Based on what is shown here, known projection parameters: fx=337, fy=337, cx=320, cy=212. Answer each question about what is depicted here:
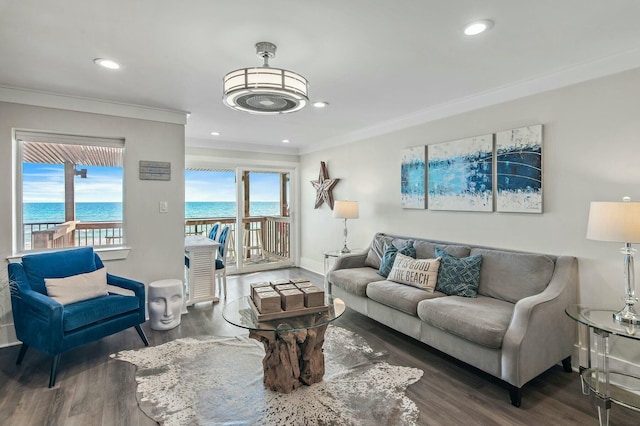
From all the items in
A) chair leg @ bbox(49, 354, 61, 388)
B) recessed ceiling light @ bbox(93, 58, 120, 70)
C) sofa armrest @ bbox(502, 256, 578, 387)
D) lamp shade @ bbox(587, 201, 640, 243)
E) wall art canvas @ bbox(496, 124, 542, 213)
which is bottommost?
chair leg @ bbox(49, 354, 61, 388)

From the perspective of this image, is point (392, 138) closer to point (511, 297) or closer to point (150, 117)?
point (511, 297)

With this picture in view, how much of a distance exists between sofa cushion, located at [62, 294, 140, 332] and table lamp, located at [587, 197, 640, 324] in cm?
361

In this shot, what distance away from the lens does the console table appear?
6.45ft

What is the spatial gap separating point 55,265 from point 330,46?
117 inches

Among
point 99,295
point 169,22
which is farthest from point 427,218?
point 99,295

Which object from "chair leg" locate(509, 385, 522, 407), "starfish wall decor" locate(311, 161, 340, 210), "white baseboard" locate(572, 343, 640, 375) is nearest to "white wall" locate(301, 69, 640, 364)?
"white baseboard" locate(572, 343, 640, 375)

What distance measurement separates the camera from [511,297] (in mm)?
2842

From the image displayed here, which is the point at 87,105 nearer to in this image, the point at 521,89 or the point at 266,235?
the point at 266,235

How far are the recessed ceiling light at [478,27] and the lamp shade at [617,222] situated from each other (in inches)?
52.8

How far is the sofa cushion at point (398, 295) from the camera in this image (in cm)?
298

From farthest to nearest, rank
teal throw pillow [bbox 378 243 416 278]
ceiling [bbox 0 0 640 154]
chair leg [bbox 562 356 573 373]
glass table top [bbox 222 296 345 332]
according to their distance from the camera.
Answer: teal throw pillow [bbox 378 243 416 278] → chair leg [bbox 562 356 573 373] → glass table top [bbox 222 296 345 332] → ceiling [bbox 0 0 640 154]

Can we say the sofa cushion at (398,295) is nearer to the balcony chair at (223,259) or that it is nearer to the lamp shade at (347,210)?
the lamp shade at (347,210)

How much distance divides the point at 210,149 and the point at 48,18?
383 centimetres

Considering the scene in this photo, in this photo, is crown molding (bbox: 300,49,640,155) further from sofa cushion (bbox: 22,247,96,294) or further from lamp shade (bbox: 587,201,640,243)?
sofa cushion (bbox: 22,247,96,294)
